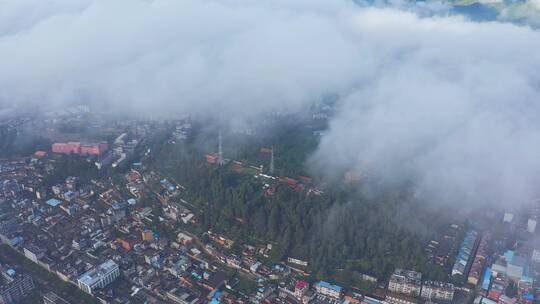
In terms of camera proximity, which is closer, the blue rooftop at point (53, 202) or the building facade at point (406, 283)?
the building facade at point (406, 283)

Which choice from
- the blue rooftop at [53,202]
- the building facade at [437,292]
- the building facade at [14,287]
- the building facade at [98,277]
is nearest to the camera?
the building facade at [14,287]

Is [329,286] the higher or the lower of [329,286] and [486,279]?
the lower

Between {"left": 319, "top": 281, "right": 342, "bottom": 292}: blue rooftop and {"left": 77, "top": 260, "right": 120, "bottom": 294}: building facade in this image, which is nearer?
{"left": 319, "top": 281, "right": 342, "bottom": 292}: blue rooftop

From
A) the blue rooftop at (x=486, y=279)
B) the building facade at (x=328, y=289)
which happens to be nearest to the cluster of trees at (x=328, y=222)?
the building facade at (x=328, y=289)

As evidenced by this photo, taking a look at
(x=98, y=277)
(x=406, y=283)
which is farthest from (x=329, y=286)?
(x=98, y=277)

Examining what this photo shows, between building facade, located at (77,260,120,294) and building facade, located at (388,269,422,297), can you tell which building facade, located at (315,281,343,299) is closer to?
building facade, located at (388,269,422,297)

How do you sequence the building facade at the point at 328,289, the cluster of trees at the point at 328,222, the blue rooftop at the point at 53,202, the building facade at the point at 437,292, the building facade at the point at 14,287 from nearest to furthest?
the building facade at the point at 14,287 → the building facade at the point at 437,292 → the building facade at the point at 328,289 → the cluster of trees at the point at 328,222 → the blue rooftop at the point at 53,202

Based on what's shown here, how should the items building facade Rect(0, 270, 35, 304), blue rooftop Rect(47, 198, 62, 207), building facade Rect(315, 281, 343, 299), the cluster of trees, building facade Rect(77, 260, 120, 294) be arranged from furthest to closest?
blue rooftop Rect(47, 198, 62, 207) < the cluster of trees < building facade Rect(77, 260, 120, 294) < building facade Rect(315, 281, 343, 299) < building facade Rect(0, 270, 35, 304)

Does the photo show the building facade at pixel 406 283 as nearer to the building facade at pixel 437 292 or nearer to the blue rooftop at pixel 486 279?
the building facade at pixel 437 292

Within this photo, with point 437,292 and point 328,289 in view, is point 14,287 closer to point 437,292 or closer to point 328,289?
point 328,289

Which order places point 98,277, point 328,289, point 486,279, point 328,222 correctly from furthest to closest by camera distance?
1. point 328,222
2. point 486,279
3. point 98,277
4. point 328,289

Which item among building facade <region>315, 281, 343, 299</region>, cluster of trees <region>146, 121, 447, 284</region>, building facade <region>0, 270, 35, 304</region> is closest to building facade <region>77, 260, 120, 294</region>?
building facade <region>0, 270, 35, 304</region>
